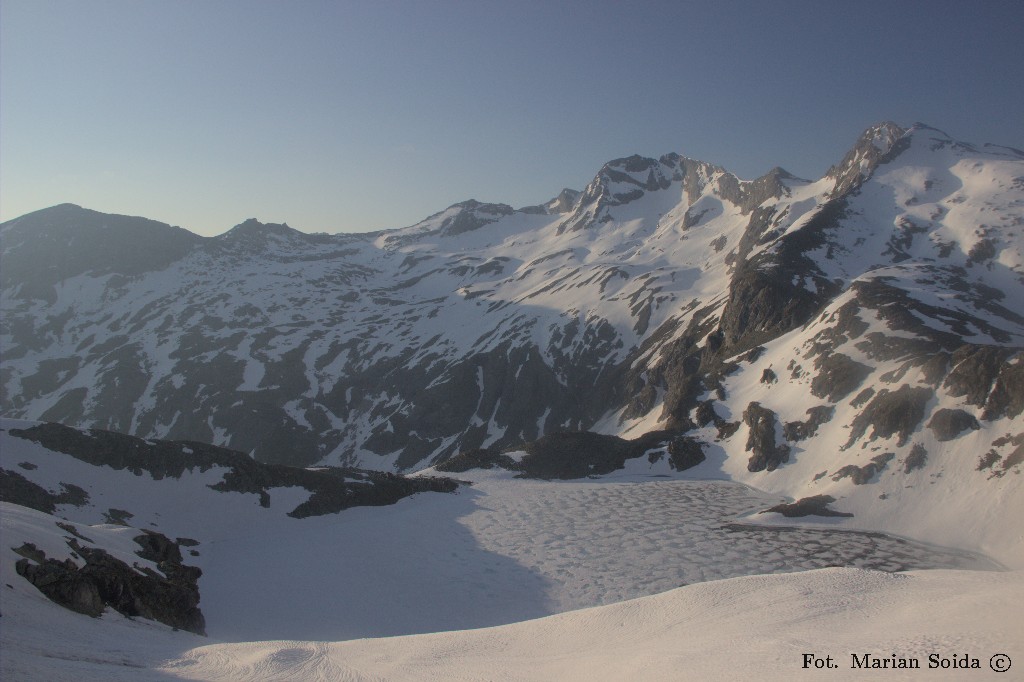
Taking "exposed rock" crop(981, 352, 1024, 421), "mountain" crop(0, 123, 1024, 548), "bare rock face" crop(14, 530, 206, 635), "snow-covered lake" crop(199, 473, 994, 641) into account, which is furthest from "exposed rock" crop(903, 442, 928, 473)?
"bare rock face" crop(14, 530, 206, 635)

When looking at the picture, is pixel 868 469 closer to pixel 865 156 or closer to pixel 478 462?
pixel 478 462

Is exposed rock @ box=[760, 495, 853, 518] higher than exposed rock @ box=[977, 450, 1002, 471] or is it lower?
lower

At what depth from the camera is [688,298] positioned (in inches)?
5359

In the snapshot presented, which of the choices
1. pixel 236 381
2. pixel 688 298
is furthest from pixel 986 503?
pixel 236 381

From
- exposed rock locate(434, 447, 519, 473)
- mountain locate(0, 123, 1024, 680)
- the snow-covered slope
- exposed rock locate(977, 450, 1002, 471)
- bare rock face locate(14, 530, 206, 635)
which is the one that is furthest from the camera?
exposed rock locate(434, 447, 519, 473)

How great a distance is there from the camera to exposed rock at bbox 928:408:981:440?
51.2 metres

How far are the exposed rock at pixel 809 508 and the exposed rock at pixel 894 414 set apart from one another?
8445 mm

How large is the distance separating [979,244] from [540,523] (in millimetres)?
100966

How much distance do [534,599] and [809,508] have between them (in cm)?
2976

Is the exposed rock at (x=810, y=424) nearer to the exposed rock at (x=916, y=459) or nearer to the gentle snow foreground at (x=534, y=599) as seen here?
the gentle snow foreground at (x=534, y=599)

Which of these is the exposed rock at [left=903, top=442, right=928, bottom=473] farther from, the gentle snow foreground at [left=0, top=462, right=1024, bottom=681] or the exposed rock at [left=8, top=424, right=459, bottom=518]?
the exposed rock at [left=8, top=424, right=459, bottom=518]

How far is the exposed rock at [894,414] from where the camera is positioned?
55.4m

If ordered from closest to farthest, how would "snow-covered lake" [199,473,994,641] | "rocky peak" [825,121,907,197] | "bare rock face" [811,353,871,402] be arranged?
1. "snow-covered lake" [199,473,994,641]
2. "bare rock face" [811,353,871,402]
3. "rocky peak" [825,121,907,197]

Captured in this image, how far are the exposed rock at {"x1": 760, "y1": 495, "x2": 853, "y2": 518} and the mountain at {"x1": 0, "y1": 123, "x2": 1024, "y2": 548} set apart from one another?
2.20 metres
